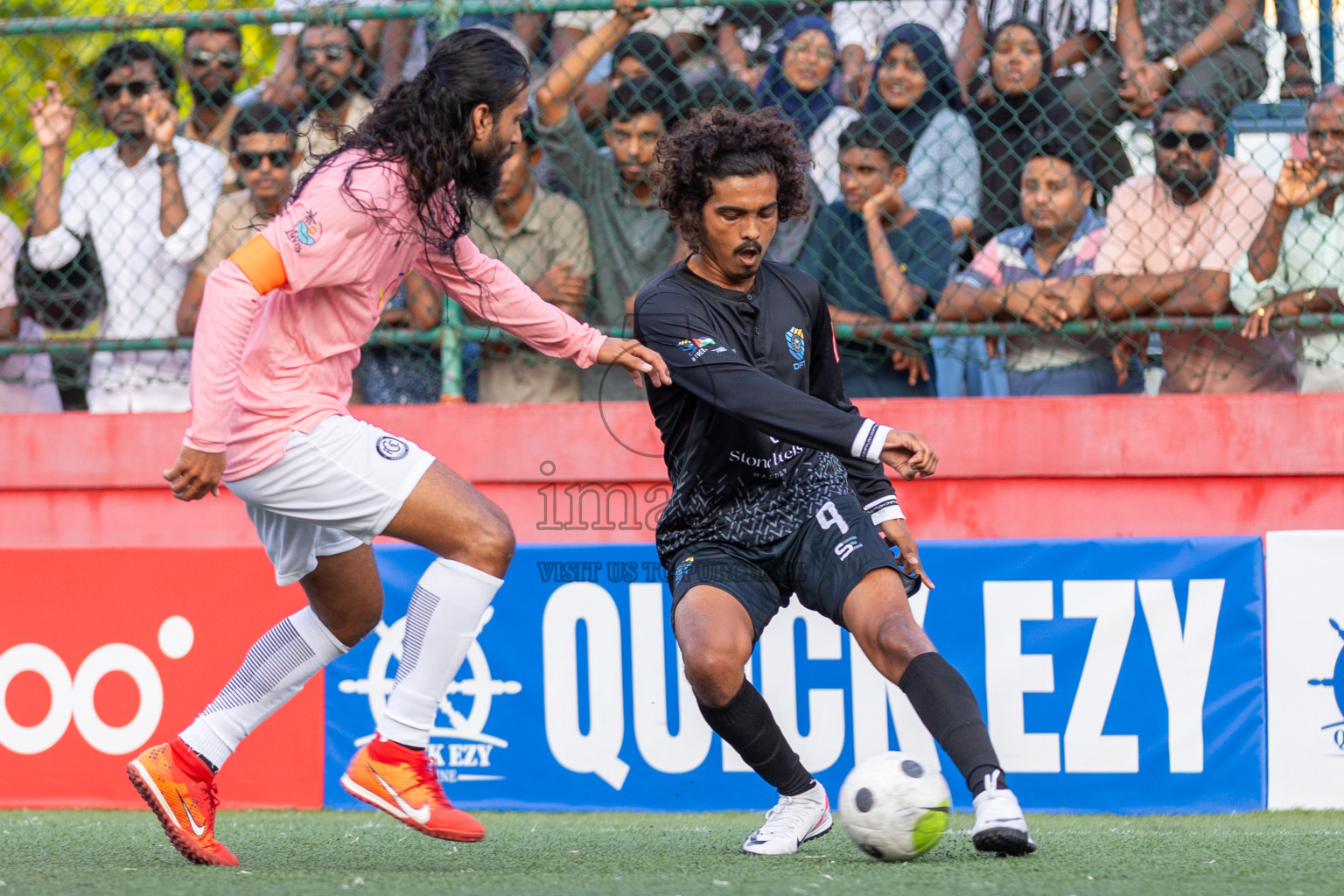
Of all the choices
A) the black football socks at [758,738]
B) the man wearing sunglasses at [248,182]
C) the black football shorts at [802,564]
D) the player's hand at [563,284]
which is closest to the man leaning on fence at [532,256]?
the player's hand at [563,284]

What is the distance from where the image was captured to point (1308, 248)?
5406 mm

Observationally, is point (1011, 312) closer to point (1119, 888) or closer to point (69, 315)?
point (1119, 888)

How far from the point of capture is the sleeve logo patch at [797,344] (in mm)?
3965

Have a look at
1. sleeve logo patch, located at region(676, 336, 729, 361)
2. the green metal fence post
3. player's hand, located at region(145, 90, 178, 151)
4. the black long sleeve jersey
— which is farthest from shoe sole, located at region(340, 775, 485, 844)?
player's hand, located at region(145, 90, 178, 151)

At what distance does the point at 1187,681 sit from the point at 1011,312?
1542 millimetres

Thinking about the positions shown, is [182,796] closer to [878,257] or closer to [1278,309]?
[878,257]

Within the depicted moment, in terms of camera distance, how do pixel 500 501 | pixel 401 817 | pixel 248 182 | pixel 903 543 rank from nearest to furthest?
pixel 401 817 < pixel 903 543 < pixel 500 501 < pixel 248 182

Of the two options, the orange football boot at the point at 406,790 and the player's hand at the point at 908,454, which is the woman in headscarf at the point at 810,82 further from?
the orange football boot at the point at 406,790

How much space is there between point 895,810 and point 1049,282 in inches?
111

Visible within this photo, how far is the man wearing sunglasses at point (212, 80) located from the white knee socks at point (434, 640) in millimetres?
3591

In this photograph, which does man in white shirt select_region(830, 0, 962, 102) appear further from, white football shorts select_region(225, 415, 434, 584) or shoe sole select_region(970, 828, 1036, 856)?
shoe sole select_region(970, 828, 1036, 856)

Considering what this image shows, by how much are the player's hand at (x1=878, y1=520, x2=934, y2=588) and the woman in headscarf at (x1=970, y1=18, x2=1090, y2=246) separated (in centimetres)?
209

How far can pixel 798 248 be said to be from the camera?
580 centimetres

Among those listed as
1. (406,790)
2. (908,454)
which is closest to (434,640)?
(406,790)
